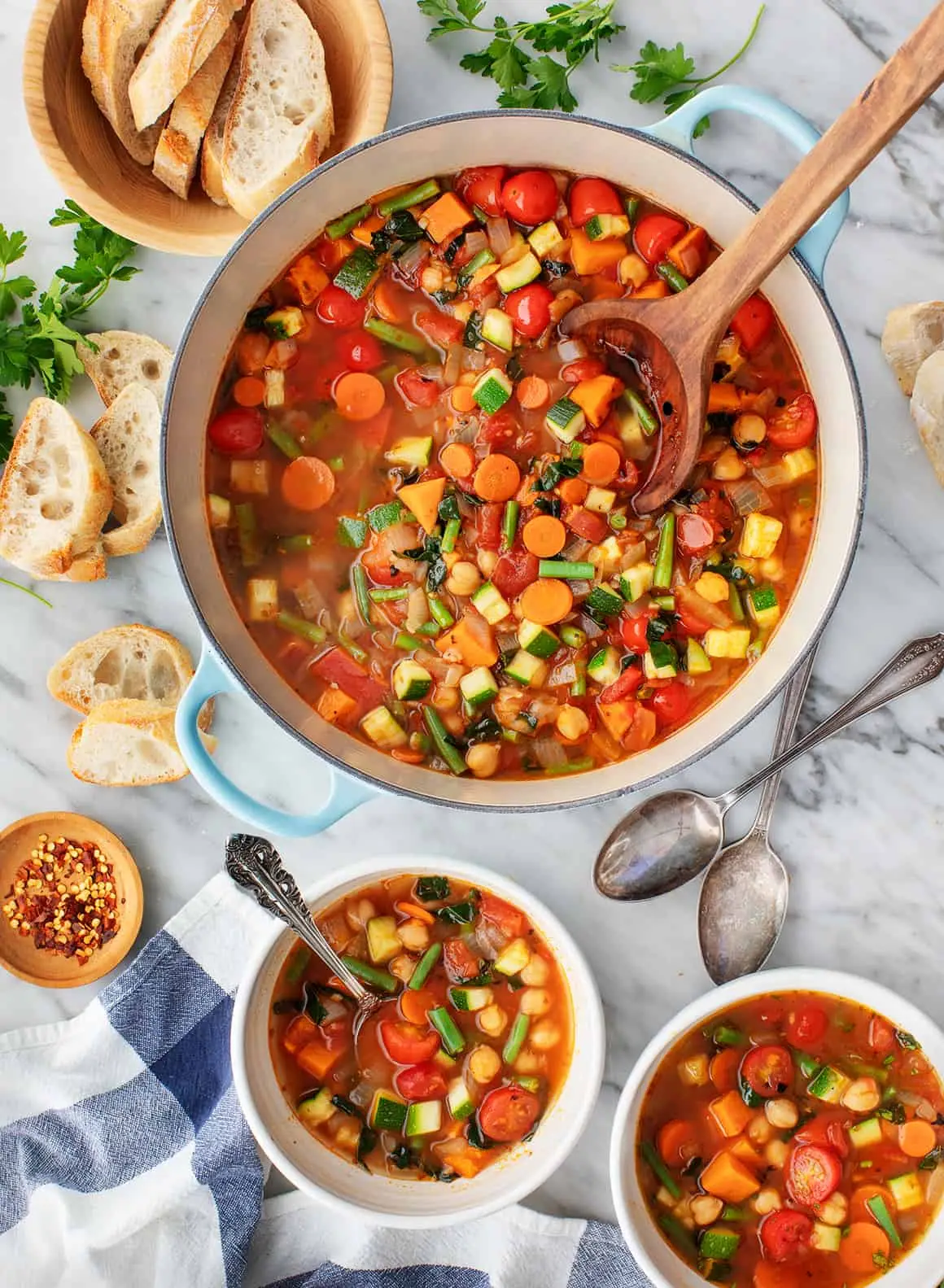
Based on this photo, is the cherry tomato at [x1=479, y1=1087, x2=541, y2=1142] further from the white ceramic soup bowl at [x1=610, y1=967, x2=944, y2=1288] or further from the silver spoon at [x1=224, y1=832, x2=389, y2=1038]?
the silver spoon at [x1=224, y1=832, x2=389, y2=1038]

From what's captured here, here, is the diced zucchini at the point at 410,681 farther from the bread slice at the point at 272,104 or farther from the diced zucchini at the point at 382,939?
the bread slice at the point at 272,104

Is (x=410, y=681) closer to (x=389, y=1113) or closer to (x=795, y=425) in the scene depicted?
(x=795, y=425)

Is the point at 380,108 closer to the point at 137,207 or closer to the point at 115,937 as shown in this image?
the point at 137,207

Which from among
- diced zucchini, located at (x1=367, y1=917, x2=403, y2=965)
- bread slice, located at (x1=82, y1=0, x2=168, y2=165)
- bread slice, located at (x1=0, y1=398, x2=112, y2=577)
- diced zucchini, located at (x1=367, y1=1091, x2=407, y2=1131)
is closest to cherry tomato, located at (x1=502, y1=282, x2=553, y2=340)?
bread slice, located at (x1=82, y1=0, x2=168, y2=165)

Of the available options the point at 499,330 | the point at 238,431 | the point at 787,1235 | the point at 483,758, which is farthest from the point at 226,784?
the point at 787,1235


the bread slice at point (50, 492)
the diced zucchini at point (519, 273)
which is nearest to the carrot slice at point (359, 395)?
the diced zucchini at point (519, 273)

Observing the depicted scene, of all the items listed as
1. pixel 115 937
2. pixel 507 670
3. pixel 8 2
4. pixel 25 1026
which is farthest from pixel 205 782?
pixel 8 2
